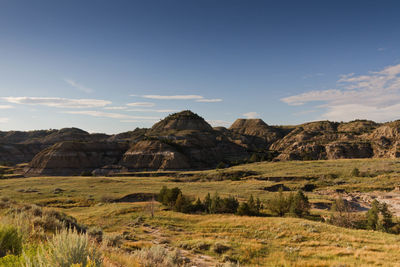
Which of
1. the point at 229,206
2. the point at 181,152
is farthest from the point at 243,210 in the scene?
the point at 181,152

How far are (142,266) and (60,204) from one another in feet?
120

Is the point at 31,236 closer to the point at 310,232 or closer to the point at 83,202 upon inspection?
the point at 310,232

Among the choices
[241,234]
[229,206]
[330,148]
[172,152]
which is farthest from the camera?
[330,148]

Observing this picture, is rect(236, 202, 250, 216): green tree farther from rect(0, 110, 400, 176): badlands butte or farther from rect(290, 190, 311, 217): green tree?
rect(0, 110, 400, 176): badlands butte

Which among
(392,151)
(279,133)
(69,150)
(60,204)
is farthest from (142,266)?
(279,133)

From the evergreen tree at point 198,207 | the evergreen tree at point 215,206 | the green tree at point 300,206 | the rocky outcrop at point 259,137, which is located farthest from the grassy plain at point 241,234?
the rocky outcrop at point 259,137

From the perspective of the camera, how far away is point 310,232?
1911 cm

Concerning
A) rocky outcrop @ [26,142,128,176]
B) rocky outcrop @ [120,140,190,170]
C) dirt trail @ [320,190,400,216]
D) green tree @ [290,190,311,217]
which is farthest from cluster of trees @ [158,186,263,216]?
rocky outcrop @ [26,142,128,176]

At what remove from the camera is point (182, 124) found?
500 ft

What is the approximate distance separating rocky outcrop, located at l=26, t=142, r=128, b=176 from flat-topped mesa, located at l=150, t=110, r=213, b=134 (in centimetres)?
4639

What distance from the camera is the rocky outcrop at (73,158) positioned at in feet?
278

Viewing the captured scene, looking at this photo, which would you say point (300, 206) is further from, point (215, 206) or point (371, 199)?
point (371, 199)

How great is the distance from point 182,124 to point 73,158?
75.6 metres

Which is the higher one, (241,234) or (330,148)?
(330,148)
